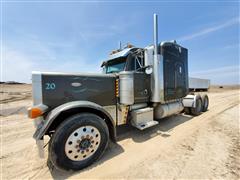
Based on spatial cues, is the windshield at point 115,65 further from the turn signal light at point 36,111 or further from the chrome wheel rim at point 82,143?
the turn signal light at point 36,111

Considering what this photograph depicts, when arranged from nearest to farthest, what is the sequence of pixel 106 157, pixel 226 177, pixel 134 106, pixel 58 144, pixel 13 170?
pixel 226 177 < pixel 58 144 < pixel 13 170 < pixel 106 157 < pixel 134 106

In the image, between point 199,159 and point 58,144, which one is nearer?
point 58,144

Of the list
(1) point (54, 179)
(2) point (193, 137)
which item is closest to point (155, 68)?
(2) point (193, 137)

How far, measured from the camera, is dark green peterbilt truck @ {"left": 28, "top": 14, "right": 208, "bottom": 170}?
2.40 meters

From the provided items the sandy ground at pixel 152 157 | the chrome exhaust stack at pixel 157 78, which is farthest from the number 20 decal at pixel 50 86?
the chrome exhaust stack at pixel 157 78

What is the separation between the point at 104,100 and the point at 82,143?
122cm

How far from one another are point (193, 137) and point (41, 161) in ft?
12.9

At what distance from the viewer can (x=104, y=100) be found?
3404mm

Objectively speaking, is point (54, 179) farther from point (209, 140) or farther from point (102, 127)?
point (209, 140)

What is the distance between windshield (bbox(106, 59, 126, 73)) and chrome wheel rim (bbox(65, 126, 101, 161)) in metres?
2.35

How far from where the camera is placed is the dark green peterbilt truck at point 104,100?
7.88 ft

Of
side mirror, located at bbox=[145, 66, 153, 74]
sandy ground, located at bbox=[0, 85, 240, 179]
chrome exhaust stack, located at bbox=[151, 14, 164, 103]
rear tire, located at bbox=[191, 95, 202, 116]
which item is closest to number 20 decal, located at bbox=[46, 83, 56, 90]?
sandy ground, located at bbox=[0, 85, 240, 179]

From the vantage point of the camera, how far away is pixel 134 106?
13.1 ft

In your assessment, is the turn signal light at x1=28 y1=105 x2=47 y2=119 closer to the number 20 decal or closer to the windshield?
the number 20 decal
